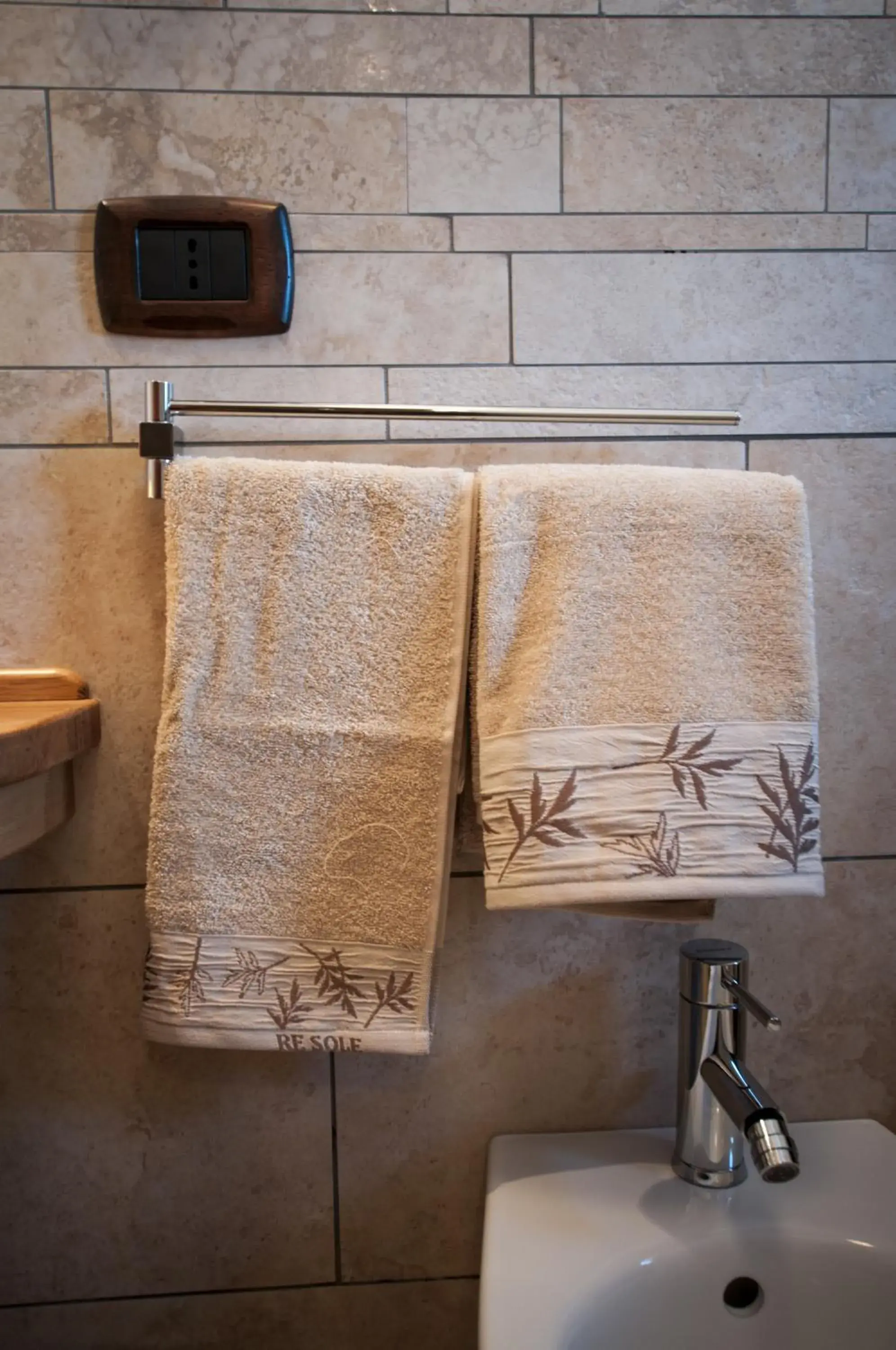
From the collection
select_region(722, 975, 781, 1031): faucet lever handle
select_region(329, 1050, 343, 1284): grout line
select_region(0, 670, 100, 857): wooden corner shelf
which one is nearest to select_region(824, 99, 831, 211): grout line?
select_region(722, 975, 781, 1031): faucet lever handle

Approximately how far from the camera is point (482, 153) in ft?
2.53

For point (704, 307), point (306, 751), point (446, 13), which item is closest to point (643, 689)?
point (306, 751)

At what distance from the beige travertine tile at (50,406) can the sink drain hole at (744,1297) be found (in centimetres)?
88

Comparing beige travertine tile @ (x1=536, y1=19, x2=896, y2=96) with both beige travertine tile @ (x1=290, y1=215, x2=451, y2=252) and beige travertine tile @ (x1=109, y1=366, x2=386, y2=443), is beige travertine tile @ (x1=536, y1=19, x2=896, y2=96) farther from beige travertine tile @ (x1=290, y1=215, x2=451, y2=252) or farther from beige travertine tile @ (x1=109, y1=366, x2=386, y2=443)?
beige travertine tile @ (x1=109, y1=366, x2=386, y2=443)

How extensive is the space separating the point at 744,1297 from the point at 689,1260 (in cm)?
7

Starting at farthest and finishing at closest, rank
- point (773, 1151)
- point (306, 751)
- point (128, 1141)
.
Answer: point (128, 1141) → point (306, 751) → point (773, 1151)

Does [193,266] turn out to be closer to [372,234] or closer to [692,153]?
[372,234]

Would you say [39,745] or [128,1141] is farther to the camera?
[128,1141]

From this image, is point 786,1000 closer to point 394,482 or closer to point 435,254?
point 394,482

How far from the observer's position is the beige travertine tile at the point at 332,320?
2.49 feet

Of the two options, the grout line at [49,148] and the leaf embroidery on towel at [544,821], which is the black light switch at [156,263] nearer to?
the grout line at [49,148]

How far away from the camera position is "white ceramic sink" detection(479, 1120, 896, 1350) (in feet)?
2.20

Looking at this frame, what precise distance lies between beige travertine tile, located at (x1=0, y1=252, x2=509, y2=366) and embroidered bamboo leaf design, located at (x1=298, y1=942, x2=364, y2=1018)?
19.5 inches

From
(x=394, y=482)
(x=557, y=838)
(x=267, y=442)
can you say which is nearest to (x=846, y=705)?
(x=557, y=838)
